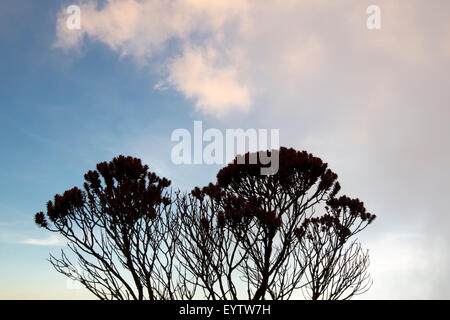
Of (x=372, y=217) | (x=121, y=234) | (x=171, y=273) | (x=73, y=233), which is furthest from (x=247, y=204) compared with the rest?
(x=372, y=217)

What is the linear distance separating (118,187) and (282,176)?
3.90m

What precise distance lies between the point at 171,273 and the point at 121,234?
4.30 feet

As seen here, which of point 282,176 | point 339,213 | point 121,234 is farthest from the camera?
point 339,213

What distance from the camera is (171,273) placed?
262 inches
